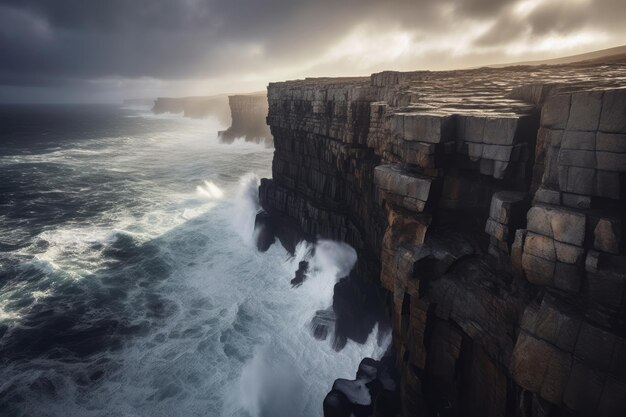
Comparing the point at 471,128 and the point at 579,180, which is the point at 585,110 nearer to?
the point at 579,180

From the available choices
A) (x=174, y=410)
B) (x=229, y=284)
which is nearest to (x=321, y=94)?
(x=229, y=284)

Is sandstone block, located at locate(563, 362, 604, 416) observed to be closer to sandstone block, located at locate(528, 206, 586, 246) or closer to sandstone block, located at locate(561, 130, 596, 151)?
sandstone block, located at locate(528, 206, 586, 246)

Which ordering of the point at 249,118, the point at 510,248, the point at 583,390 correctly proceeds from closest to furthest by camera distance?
the point at 583,390, the point at 510,248, the point at 249,118

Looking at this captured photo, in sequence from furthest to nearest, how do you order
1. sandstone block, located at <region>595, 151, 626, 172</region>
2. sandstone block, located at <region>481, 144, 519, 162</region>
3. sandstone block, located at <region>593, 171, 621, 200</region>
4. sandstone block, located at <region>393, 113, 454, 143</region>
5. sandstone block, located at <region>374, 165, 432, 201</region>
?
1. sandstone block, located at <region>374, 165, 432, 201</region>
2. sandstone block, located at <region>393, 113, 454, 143</region>
3. sandstone block, located at <region>481, 144, 519, 162</region>
4. sandstone block, located at <region>593, 171, 621, 200</region>
5. sandstone block, located at <region>595, 151, 626, 172</region>

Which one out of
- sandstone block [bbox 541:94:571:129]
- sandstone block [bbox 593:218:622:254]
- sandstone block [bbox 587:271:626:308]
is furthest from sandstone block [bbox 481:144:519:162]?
sandstone block [bbox 587:271:626:308]

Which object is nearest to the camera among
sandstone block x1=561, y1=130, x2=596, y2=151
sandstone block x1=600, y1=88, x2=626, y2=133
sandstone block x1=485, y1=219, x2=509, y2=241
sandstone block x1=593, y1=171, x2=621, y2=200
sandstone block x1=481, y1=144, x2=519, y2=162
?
sandstone block x1=600, y1=88, x2=626, y2=133

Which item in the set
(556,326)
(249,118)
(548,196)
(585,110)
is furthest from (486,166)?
(249,118)
